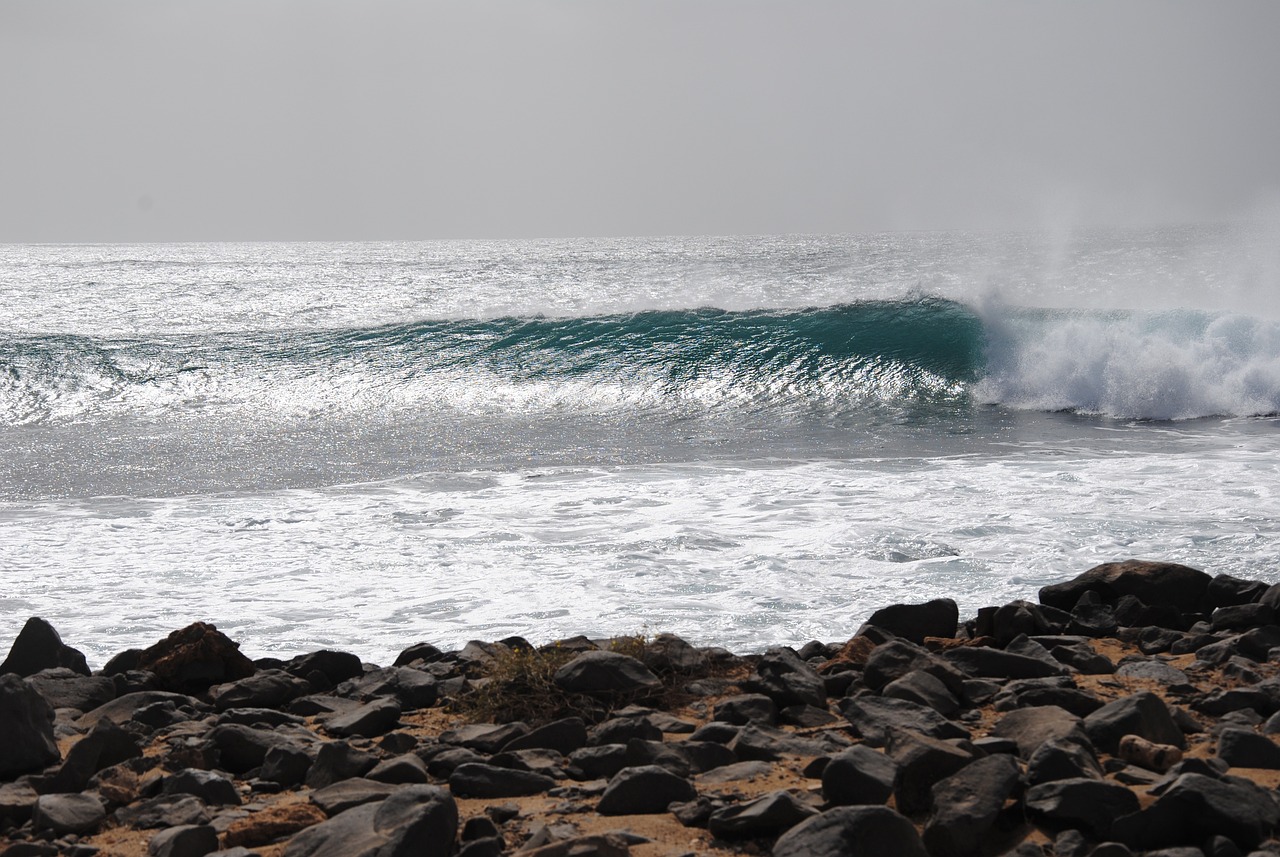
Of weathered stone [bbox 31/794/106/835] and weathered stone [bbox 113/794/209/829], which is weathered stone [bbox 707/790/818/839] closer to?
weathered stone [bbox 113/794/209/829]

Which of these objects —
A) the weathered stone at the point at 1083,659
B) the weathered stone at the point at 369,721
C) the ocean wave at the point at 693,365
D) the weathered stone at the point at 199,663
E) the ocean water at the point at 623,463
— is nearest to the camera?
the weathered stone at the point at 369,721

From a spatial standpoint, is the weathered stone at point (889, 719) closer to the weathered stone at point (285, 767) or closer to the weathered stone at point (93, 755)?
the weathered stone at point (285, 767)

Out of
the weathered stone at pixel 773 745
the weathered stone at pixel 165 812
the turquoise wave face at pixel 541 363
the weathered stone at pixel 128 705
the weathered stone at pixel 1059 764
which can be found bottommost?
the weathered stone at pixel 128 705

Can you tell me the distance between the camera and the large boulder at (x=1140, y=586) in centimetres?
618

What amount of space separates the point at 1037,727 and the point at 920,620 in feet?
6.22

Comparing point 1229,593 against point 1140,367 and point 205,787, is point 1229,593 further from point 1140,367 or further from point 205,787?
point 1140,367

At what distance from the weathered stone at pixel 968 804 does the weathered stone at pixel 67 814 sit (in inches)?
101

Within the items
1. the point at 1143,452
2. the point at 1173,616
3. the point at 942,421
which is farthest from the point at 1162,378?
the point at 1173,616

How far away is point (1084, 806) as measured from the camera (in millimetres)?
3225

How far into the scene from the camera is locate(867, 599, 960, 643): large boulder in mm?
5816

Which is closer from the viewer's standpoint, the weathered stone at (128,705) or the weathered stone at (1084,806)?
the weathered stone at (1084,806)

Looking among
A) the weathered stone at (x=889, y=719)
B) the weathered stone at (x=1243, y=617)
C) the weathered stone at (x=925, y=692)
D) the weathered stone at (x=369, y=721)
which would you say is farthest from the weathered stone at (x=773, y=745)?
the weathered stone at (x=1243, y=617)

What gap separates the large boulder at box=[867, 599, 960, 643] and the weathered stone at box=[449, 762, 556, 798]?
2488 mm

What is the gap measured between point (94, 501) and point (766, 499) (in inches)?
249
